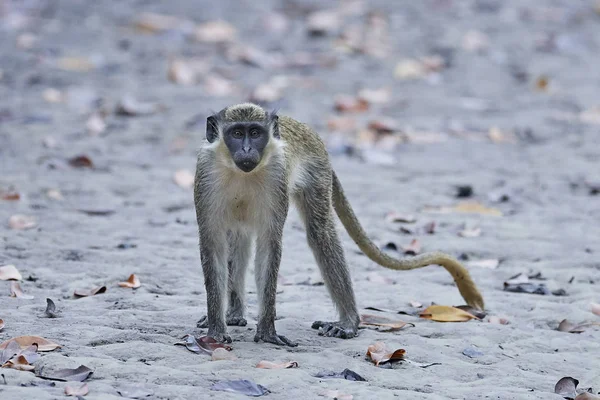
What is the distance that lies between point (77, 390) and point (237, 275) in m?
2.03

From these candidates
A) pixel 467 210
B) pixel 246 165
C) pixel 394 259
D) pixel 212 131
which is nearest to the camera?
pixel 246 165

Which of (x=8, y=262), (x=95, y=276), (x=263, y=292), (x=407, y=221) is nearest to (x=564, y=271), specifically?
(x=407, y=221)

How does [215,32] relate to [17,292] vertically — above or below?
above

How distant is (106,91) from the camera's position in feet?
42.2

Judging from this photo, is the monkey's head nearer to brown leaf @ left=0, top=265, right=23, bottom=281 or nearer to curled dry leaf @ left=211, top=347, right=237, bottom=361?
curled dry leaf @ left=211, top=347, right=237, bottom=361

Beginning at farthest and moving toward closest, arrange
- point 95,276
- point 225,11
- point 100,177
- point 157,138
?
point 225,11
point 157,138
point 100,177
point 95,276

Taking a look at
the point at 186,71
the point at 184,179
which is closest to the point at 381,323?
the point at 184,179

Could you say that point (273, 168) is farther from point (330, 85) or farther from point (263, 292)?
point (330, 85)

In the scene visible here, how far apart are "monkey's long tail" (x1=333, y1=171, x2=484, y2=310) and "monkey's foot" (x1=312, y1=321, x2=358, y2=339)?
735 millimetres

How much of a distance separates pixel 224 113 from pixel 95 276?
1.81m

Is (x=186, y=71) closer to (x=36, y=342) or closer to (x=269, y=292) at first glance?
(x=269, y=292)

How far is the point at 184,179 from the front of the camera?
1013cm

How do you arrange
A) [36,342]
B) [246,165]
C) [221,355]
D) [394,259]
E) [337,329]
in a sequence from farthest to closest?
[394,259] < [337,329] < [246,165] < [221,355] < [36,342]

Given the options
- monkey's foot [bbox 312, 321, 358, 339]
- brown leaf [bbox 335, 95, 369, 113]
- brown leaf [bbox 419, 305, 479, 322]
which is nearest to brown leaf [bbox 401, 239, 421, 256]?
brown leaf [bbox 419, 305, 479, 322]
